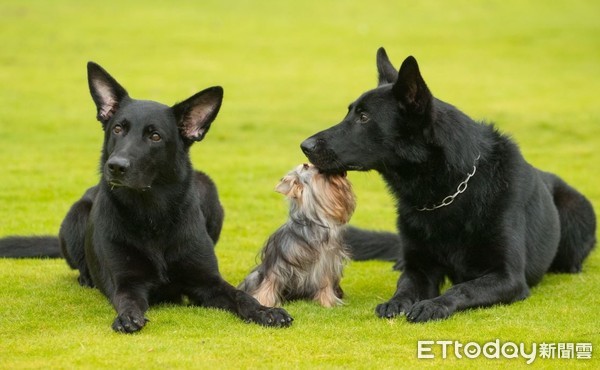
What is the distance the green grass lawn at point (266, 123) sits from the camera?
6.86 metres

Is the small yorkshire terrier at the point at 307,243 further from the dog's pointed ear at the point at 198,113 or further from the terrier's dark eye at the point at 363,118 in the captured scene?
the dog's pointed ear at the point at 198,113

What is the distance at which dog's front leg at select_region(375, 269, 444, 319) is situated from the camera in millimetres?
7770

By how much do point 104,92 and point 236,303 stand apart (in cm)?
201

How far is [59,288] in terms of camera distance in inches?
349

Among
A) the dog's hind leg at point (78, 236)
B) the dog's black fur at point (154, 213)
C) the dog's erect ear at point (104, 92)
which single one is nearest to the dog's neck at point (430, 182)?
the dog's black fur at point (154, 213)

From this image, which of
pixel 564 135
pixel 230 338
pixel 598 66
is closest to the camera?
pixel 230 338

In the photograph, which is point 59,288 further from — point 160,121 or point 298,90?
point 298,90

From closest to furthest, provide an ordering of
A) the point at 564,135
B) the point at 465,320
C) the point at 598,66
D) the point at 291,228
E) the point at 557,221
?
the point at 465,320 < the point at 291,228 < the point at 557,221 < the point at 564,135 < the point at 598,66

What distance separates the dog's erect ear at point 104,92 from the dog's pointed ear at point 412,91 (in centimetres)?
220

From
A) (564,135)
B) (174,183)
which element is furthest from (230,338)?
(564,135)

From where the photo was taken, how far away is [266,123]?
22531mm

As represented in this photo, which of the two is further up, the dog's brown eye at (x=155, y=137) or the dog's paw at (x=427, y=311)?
the dog's brown eye at (x=155, y=137)

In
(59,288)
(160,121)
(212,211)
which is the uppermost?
(160,121)

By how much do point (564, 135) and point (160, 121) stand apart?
15631 millimetres
